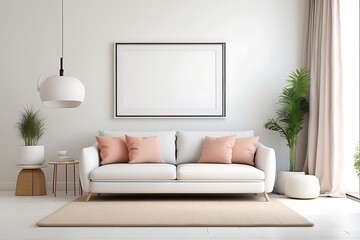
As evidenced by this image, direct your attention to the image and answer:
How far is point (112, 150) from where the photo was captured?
234 inches

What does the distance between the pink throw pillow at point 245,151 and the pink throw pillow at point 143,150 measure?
3.02 feet

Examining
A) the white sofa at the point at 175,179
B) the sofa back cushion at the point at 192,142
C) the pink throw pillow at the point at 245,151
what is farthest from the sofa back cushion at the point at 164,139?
the pink throw pillow at the point at 245,151

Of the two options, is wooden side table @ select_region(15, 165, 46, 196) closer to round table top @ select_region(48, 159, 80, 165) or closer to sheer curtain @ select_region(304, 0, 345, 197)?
round table top @ select_region(48, 159, 80, 165)

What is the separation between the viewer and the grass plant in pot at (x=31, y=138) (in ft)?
20.5

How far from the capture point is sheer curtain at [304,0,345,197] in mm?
5898

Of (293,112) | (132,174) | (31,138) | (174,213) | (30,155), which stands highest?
(293,112)

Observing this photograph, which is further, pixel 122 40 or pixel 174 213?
pixel 122 40

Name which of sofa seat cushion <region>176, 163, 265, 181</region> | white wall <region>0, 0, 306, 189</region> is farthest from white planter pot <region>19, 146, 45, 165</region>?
sofa seat cushion <region>176, 163, 265, 181</region>

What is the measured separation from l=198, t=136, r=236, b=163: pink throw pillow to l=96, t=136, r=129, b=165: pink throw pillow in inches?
38.1

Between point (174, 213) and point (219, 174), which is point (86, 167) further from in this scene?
point (219, 174)

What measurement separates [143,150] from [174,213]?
142cm

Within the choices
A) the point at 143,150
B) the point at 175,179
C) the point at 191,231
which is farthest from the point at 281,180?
the point at 191,231

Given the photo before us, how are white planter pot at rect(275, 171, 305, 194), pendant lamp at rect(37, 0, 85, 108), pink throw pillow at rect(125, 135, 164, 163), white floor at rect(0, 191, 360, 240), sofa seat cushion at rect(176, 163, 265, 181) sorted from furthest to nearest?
white planter pot at rect(275, 171, 305, 194) → pink throw pillow at rect(125, 135, 164, 163) → sofa seat cushion at rect(176, 163, 265, 181) → white floor at rect(0, 191, 360, 240) → pendant lamp at rect(37, 0, 85, 108)

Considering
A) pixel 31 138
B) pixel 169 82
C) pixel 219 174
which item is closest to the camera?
pixel 219 174
